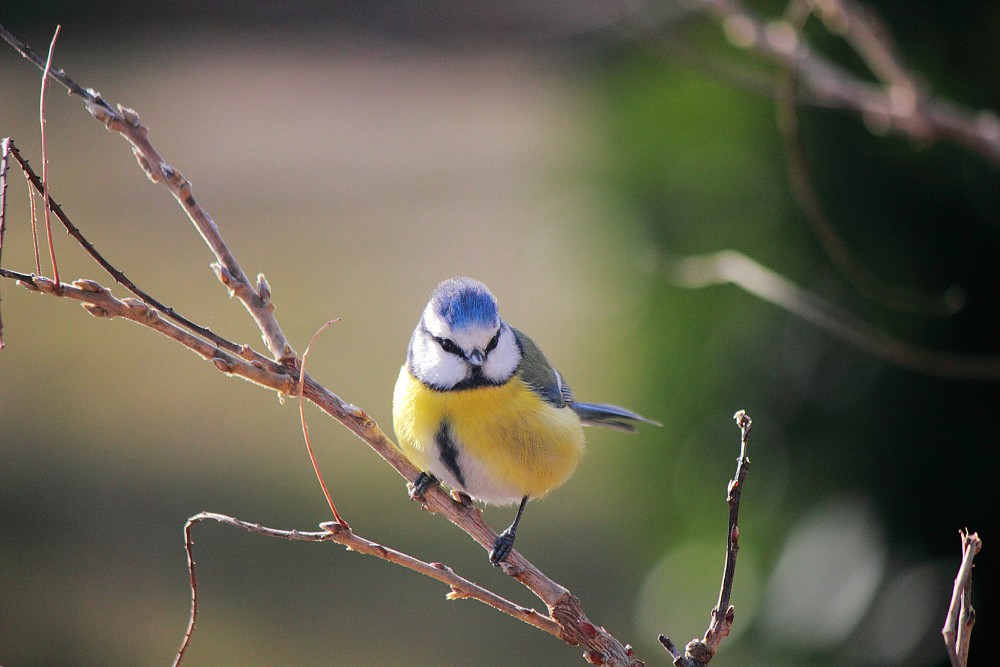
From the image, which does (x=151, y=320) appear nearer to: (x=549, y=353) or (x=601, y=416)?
(x=601, y=416)

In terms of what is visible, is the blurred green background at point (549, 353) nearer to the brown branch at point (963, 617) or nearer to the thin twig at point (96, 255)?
the thin twig at point (96, 255)

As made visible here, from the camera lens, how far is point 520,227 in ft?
26.5

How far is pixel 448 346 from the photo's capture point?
1589mm

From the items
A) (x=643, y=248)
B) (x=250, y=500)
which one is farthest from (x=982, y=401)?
(x=250, y=500)

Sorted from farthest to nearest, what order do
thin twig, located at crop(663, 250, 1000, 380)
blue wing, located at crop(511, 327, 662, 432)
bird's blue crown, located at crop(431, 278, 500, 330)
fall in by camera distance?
blue wing, located at crop(511, 327, 662, 432) → bird's blue crown, located at crop(431, 278, 500, 330) → thin twig, located at crop(663, 250, 1000, 380)

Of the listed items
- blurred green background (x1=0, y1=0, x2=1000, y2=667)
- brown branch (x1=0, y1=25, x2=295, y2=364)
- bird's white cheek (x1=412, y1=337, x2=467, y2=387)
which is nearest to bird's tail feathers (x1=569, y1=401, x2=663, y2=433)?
bird's white cheek (x1=412, y1=337, x2=467, y2=387)

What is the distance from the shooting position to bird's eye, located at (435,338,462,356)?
5.18 ft

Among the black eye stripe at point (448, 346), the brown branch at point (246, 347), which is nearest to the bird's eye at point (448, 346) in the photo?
the black eye stripe at point (448, 346)

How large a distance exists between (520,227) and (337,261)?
1.53m

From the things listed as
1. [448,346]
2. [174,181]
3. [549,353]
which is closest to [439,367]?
[448,346]

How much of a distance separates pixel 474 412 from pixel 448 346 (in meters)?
0.11

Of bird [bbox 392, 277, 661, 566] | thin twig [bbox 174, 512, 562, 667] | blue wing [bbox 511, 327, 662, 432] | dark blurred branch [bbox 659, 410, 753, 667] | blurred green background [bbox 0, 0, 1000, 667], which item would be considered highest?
blurred green background [bbox 0, 0, 1000, 667]

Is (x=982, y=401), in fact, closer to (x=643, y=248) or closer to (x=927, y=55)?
(x=927, y=55)

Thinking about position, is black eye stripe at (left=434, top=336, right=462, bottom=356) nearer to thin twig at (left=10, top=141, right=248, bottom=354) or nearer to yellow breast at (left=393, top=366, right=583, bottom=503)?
yellow breast at (left=393, top=366, right=583, bottom=503)
